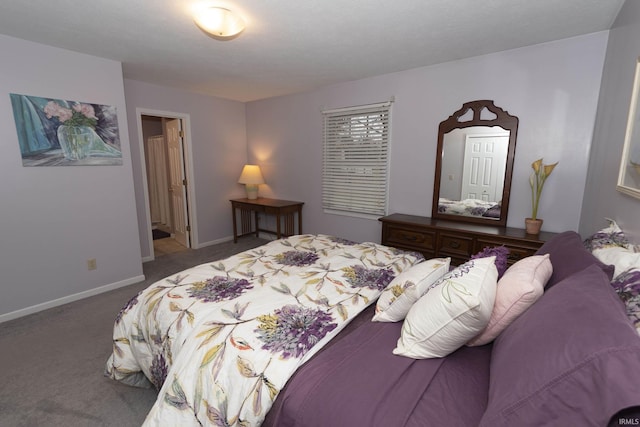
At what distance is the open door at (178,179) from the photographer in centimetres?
435

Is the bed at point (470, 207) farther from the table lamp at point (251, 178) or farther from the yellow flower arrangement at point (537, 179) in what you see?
the table lamp at point (251, 178)

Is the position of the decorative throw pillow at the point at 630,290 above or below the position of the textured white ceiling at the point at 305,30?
below

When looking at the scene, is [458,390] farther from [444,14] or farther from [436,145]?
[436,145]

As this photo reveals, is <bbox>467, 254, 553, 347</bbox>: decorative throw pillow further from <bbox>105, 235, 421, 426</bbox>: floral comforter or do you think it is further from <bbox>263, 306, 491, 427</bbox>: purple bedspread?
<bbox>105, 235, 421, 426</bbox>: floral comforter

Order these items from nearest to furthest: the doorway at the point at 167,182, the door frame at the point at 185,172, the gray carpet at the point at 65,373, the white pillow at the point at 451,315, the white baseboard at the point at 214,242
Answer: the white pillow at the point at 451,315
the gray carpet at the point at 65,373
the door frame at the point at 185,172
the doorway at the point at 167,182
the white baseboard at the point at 214,242

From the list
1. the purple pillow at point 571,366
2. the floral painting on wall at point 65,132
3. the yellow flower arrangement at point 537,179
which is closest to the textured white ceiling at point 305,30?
the floral painting on wall at point 65,132

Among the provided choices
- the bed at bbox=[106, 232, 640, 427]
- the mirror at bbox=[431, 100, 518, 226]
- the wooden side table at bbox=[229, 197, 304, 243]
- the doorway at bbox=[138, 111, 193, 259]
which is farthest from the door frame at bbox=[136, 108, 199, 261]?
the mirror at bbox=[431, 100, 518, 226]

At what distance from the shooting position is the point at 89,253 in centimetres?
300

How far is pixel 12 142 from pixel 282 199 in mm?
3086

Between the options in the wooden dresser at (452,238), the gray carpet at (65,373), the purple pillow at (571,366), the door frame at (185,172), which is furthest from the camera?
the door frame at (185,172)

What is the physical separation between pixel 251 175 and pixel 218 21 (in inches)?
115

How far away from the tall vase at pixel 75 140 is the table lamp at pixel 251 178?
2.16 metres

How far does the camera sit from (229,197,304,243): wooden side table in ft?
14.1

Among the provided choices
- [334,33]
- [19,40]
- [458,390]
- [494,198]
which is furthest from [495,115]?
[19,40]
